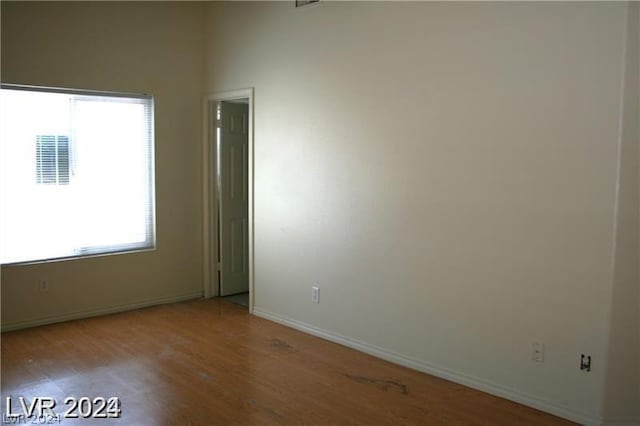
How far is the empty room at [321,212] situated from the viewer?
2.97 meters

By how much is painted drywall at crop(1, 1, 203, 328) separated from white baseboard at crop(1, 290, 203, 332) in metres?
0.01

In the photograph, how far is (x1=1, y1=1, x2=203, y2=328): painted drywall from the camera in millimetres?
4488

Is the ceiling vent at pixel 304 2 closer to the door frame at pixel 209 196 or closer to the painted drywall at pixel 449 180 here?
the painted drywall at pixel 449 180

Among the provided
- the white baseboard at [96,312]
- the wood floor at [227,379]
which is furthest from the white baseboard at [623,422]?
the white baseboard at [96,312]

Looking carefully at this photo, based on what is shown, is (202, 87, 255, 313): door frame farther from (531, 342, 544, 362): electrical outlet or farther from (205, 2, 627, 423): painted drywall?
(531, 342, 544, 362): electrical outlet

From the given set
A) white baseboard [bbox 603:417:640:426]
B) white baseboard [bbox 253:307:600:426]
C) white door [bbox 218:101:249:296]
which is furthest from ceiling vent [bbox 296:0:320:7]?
white baseboard [bbox 603:417:640:426]

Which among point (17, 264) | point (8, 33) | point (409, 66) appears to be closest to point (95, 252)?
point (17, 264)

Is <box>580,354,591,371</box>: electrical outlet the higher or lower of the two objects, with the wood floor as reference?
higher

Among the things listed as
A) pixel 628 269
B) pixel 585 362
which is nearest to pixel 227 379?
pixel 585 362

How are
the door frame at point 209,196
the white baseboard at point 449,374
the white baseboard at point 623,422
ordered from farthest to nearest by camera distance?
the door frame at point 209,196 < the white baseboard at point 449,374 < the white baseboard at point 623,422

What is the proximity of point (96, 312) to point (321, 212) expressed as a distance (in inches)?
93.9

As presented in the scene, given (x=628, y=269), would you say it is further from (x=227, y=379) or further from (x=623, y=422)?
(x=227, y=379)

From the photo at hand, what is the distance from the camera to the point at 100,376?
363 centimetres

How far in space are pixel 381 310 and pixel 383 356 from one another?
35cm
